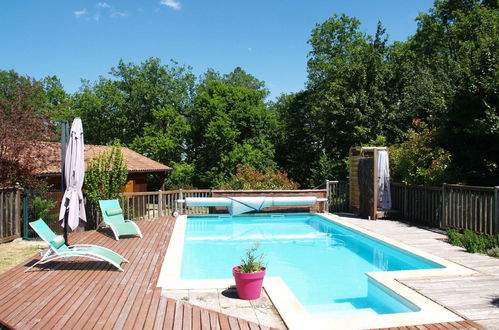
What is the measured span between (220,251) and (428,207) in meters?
5.80

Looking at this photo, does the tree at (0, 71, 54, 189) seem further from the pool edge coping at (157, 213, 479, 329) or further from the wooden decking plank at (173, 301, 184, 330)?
the wooden decking plank at (173, 301, 184, 330)

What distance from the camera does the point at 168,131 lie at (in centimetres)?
3105

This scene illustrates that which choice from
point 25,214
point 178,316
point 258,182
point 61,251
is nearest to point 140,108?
point 258,182

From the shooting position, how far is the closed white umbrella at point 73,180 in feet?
21.8

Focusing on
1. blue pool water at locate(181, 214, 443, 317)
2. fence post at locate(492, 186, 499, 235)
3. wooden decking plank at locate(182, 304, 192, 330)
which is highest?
fence post at locate(492, 186, 499, 235)

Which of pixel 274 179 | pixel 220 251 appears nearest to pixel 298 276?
pixel 220 251

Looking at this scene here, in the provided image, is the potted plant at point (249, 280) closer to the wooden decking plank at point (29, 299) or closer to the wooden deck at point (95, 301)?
the wooden deck at point (95, 301)

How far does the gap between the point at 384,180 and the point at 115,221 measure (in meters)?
7.98

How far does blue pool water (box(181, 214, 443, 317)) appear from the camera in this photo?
5.96 m

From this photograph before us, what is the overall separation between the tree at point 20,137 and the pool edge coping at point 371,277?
4606 mm

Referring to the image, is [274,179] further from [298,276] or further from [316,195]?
[298,276]

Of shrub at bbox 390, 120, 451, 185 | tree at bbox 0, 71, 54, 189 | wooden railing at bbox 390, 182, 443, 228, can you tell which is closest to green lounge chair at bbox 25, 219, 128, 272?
tree at bbox 0, 71, 54, 189

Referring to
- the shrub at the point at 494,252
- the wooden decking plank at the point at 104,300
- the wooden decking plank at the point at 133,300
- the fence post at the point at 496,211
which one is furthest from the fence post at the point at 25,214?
the fence post at the point at 496,211

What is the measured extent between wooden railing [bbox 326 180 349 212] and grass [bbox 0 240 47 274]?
9436mm
